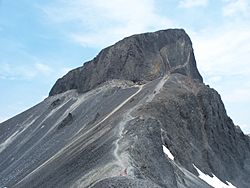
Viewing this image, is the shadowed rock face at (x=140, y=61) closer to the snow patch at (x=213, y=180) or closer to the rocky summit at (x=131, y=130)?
the rocky summit at (x=131, y=130)

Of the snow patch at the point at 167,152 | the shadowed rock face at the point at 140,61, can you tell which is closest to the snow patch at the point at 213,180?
A: the snow patch at the point at 167,152

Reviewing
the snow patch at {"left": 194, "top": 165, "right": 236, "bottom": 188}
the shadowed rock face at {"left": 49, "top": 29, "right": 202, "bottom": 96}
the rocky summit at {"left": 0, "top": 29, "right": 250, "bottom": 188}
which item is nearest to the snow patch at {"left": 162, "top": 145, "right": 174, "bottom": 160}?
the rocky summit at {"left": 0, "top": 29, "right": 250, "bottom": 188}

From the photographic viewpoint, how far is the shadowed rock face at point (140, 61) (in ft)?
304

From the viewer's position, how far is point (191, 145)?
5831 centimetres

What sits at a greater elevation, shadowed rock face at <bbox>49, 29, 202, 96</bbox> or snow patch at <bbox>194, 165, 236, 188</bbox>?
shadowed rock face at <bbox>49, 29, 202, 96</bbox>

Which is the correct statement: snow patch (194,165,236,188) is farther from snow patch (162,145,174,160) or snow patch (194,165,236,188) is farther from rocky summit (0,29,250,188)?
snow patch (162,145,174,160)

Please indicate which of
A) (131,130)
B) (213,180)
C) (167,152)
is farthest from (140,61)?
(131,130)

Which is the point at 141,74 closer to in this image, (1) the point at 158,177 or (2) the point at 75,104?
(2) the point at 75,104

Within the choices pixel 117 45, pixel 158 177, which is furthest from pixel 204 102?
pixel 158 177

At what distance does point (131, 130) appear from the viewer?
1518 inches

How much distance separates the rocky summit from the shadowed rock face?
0.20 metres

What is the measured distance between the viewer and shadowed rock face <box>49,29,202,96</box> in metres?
92.6

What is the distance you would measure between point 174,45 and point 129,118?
56.3 metres

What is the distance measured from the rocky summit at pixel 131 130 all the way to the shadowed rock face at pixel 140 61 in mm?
202
